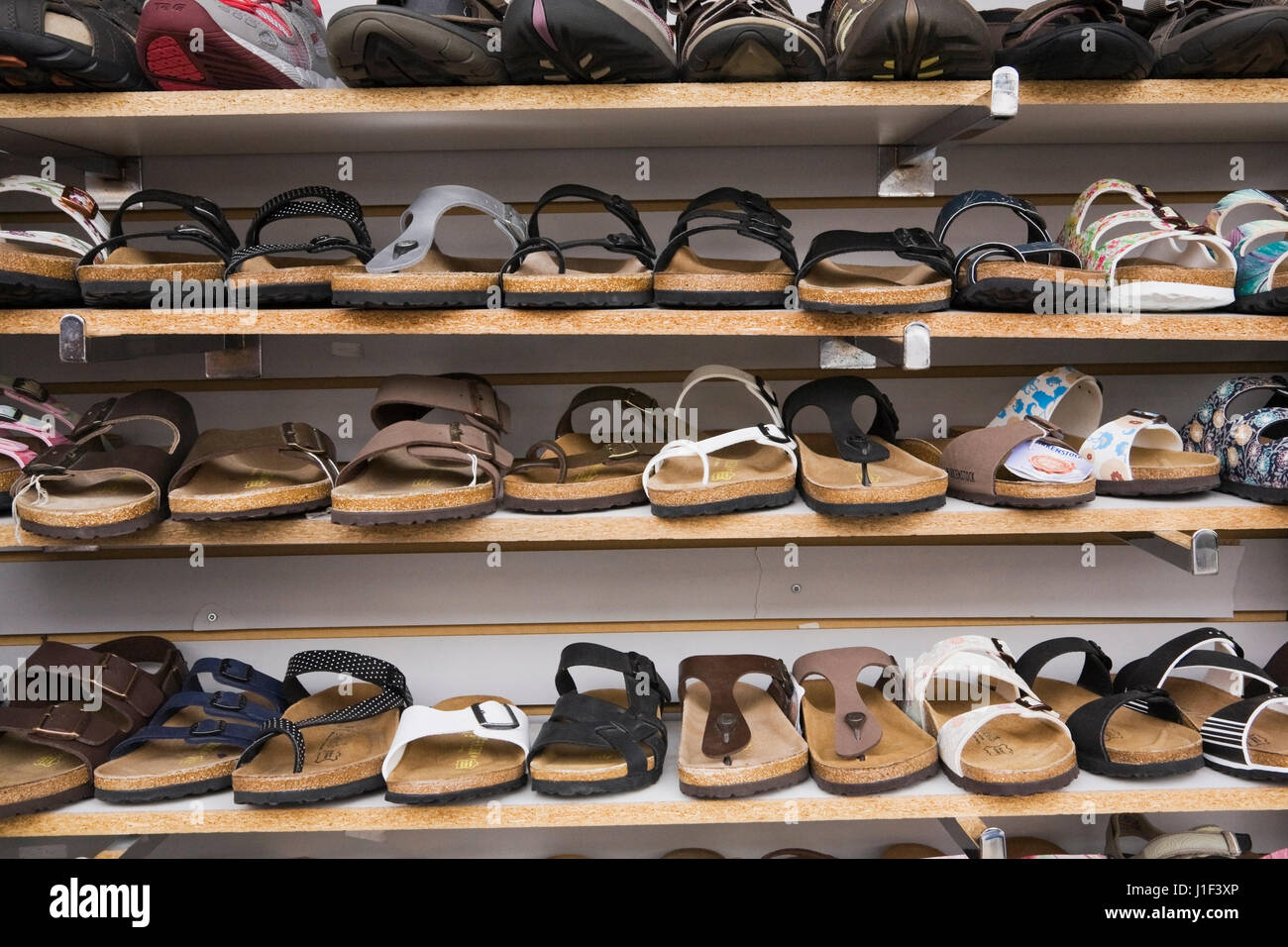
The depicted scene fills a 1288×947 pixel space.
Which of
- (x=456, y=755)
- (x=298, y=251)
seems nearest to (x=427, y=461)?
(x=298, y=251)

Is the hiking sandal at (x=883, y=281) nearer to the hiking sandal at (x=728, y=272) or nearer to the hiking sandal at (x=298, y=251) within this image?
the hiking sandal at (x=728, y=272)

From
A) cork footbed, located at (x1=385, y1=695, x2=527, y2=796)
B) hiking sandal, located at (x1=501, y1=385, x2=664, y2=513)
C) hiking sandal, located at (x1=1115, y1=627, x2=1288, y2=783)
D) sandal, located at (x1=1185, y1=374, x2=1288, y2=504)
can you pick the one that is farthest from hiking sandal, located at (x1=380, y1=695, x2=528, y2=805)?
sandal, located at (x1=1185, y1=374, x2=1288, y2=504)

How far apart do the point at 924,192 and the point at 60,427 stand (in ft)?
6.25

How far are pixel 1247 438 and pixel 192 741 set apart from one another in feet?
7.00

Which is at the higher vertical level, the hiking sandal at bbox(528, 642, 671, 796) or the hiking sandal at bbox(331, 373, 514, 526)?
the hiking sandal at bbox(331, 373, 514, 526)

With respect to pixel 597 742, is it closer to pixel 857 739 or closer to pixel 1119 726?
pixel 857 739

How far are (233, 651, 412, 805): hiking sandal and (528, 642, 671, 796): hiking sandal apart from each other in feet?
1.10

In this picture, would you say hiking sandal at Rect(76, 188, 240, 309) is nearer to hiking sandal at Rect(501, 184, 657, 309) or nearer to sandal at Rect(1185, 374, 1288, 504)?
hiking sandal at Rect(501, 184, 657, 309)

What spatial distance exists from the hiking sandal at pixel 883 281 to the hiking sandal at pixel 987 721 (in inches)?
28.1

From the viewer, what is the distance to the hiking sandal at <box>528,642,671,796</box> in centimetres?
148

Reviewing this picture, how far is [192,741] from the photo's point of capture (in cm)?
156
